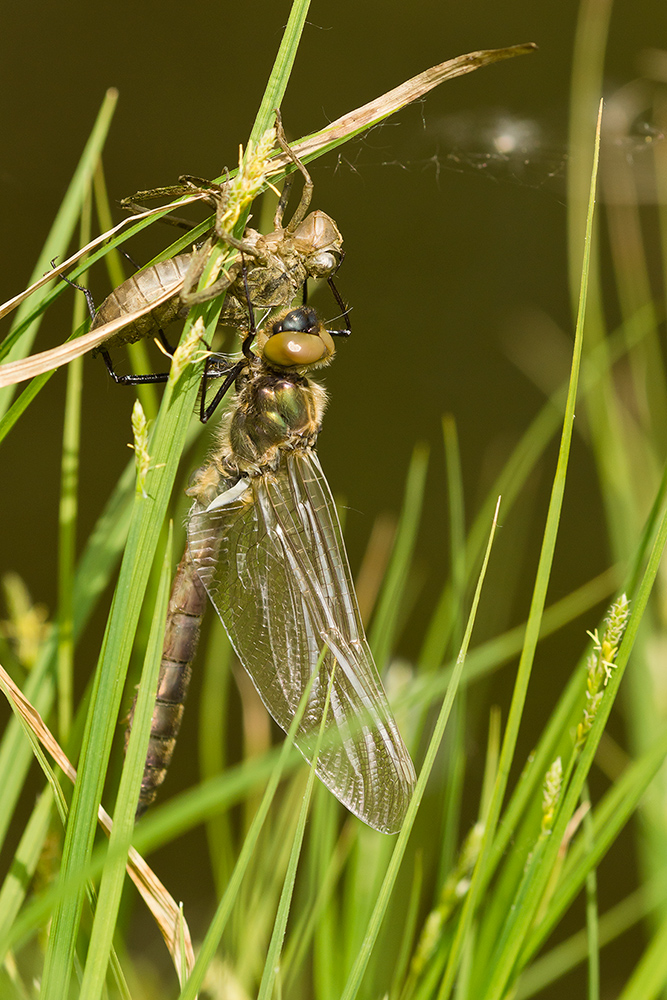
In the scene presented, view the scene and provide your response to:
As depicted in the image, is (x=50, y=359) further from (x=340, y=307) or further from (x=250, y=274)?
(x=340, y=307)

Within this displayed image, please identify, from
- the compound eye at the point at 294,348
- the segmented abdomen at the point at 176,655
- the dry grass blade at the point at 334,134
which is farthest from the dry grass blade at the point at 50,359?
the segmented abdomen at the point at 176,655

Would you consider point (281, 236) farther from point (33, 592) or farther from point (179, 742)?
point (179, 742)

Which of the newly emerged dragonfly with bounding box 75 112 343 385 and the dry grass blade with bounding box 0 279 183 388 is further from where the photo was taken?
the newly emerged dragonfly with bounding box 75 112 343 385

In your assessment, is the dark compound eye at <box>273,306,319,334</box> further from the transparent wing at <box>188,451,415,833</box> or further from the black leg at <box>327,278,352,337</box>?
the transparent wing at <box>188,451,415,833</box>

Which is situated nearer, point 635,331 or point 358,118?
point 358,118

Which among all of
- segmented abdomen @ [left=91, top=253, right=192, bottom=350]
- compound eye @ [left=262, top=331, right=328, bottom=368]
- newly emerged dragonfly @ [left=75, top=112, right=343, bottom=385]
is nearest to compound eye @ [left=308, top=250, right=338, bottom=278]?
newly emerged dragonfly @ [left=75, top=112, right=343, bottom=385]

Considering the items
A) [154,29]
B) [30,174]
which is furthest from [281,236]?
[154,29]

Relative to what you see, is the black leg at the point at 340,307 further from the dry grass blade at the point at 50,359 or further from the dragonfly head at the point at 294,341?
the dry grass blade at the point at 50,359
